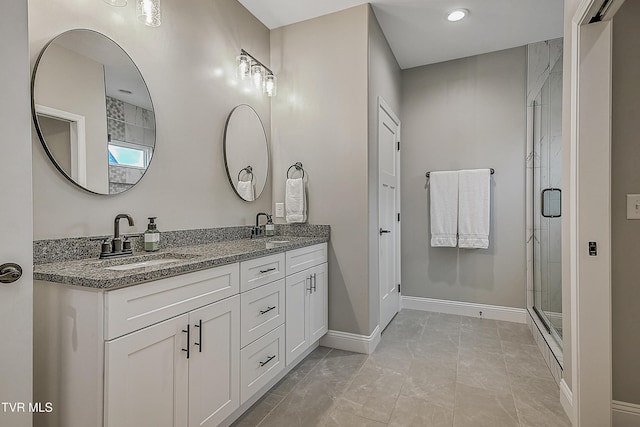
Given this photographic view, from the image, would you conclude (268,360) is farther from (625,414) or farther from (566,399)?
(625,414)

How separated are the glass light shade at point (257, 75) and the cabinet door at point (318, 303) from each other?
159cm

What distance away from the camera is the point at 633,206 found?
1.60 meters

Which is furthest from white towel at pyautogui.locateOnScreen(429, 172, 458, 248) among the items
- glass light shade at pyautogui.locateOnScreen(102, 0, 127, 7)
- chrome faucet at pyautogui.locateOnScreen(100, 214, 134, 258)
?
glass light shade at pyautogui.locateOnScreen(102, 0, 127, 7)

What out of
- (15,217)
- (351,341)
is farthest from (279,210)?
(15,217)

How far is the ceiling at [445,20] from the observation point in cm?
253

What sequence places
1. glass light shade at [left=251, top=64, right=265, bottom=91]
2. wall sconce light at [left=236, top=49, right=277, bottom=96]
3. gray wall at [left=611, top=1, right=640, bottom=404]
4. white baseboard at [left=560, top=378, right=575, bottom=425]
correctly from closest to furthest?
gray wall at [left=611, top=1, right=640, bottom=404]
white baseboard at [left=560, top=378, right=575, bottom=425]
wall sconce light at [left=236, top=49, right=277, bottom=96]
glass light shade at [left=251, top=64, right=265, bottom=91]

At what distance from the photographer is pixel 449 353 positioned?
99.3 inches

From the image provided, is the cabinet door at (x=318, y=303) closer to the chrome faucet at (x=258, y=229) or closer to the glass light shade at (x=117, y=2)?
the chrome faucet at (x=258, y=229)

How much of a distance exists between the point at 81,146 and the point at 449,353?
9.17 feet

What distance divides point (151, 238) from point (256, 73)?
5.21 feet

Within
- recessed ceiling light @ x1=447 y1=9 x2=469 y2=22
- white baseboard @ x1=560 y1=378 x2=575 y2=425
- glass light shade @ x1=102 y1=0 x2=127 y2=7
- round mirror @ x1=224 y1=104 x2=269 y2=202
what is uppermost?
recessed ceiling light @ x1=447 y1=9 x2=469 y2=22

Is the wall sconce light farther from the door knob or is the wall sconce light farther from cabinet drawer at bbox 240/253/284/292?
the door knob

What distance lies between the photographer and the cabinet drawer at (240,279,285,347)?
66.5 inches

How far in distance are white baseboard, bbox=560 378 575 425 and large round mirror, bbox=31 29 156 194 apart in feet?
8.75
